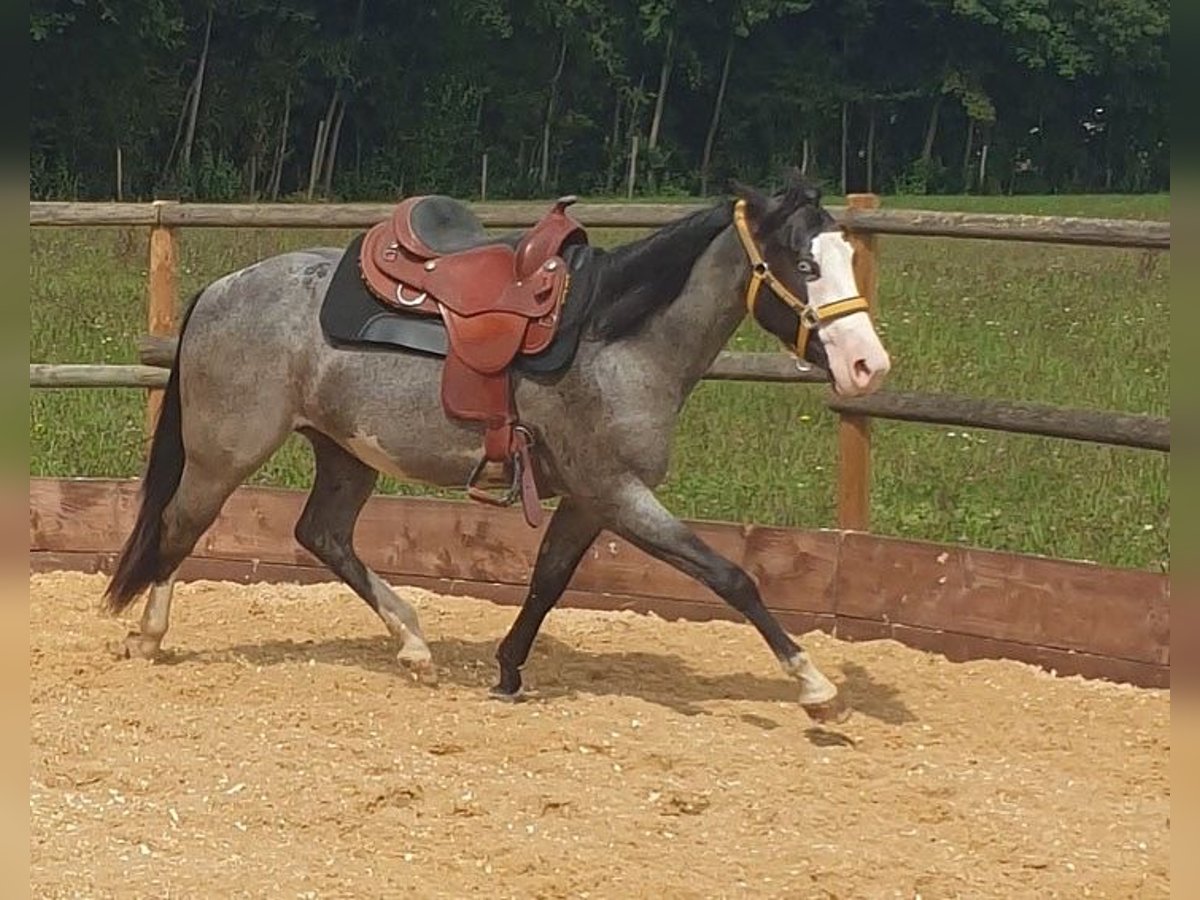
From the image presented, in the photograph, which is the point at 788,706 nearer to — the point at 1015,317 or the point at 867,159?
the point at 1015,317

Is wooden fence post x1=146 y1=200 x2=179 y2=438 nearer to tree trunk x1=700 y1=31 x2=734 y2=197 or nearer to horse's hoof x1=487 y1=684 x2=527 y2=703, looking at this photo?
horse's hoof x1=487 y1=684 x2=527 y2=703

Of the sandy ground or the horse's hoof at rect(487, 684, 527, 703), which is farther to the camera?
the horse's hoof at rect(487, 684, 527, 703)

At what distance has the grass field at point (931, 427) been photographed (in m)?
7.14

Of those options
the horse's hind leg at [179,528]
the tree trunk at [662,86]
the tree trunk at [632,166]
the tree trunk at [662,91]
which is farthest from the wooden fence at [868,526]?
the tree trunk at [662,86]

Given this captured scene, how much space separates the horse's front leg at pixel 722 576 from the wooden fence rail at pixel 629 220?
111 cm

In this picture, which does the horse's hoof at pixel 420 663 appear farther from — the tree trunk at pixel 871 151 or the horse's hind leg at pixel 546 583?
the tree trunk at pixel 871 151

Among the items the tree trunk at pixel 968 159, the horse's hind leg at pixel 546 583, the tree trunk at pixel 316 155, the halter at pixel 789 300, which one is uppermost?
the tree trunk at pixel 968 159

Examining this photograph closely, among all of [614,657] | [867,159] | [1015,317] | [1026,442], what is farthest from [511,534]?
[867,159]

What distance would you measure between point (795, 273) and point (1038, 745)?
1.47 metres

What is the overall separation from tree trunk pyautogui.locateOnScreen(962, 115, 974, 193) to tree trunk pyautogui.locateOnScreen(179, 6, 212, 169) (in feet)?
56.6

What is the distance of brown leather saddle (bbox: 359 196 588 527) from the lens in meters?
5.30

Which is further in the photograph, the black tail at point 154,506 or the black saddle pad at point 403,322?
the black tail at point 154,506

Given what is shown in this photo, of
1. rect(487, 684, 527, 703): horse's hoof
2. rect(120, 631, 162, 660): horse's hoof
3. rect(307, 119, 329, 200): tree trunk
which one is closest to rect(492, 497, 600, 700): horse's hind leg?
rect(487, 684, 527, 703): horse's hoof

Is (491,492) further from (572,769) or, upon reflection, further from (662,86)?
(662,86)
